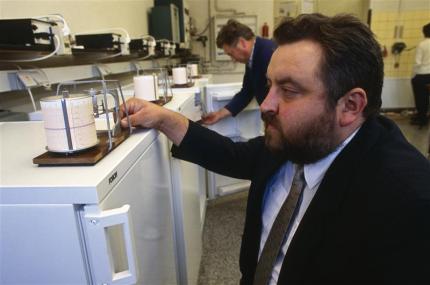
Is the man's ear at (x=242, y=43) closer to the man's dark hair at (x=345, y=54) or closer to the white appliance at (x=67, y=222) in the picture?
the man's dark hair at (x=345, y=54)

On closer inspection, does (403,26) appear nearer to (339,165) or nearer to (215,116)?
(215,116)

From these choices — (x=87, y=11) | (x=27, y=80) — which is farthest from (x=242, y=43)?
(x=27, y=80)

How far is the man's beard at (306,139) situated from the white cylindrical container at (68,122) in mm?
432

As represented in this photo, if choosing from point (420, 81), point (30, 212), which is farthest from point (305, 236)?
point (420, 81)

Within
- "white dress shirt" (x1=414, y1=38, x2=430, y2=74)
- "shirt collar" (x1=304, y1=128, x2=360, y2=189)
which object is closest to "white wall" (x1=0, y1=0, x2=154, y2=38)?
"shirt collar" (x1=304, y1=128, x2=360, y2=189)

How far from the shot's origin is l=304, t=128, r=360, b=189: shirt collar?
795 mm

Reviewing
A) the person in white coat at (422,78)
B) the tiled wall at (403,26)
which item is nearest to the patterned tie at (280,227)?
the person in white coat at (422,78)

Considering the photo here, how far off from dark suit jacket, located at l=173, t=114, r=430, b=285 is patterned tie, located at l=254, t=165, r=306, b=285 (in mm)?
92

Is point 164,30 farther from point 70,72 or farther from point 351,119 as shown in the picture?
point 351,119

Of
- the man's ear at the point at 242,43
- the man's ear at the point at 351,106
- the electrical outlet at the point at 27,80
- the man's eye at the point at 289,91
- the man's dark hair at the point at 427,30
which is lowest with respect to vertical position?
the man's ear at the point at 351,106

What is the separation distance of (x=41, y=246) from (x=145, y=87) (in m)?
0.72

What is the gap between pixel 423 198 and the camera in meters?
0.60

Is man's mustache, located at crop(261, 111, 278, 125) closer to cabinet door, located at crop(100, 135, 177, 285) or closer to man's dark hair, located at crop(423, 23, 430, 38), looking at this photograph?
cabinet door, located at crop(100, 135, 177, 285)

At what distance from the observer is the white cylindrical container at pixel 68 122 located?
558mm
